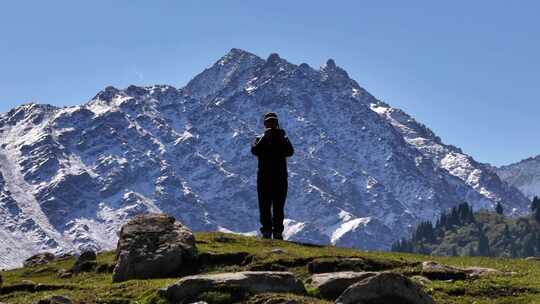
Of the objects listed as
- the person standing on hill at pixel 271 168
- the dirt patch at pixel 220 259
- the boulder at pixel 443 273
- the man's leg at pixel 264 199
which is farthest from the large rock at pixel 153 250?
the boulder at pixel 443 273

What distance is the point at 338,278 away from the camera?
25766 mm

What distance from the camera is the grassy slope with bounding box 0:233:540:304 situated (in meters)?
26.8

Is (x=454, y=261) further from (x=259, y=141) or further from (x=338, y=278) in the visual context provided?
(x=338, y=278)

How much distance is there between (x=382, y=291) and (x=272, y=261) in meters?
9.22

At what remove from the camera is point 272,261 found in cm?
3184

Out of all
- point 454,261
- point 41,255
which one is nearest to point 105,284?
point 454,261

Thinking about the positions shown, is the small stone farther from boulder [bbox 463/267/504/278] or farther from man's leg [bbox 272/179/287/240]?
boulder [bbox 463/267/504/278]

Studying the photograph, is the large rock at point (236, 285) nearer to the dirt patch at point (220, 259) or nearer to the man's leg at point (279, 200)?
the dirt patch at point (220, 259)

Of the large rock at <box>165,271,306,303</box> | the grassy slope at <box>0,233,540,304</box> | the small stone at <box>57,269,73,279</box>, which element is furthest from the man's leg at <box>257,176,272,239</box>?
the large rock at <box>165,271,306,303</box>

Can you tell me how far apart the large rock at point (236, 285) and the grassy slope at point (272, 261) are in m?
0.89

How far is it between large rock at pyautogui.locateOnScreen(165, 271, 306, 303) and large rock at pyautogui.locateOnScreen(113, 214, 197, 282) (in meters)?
6.30

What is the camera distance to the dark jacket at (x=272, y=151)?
39000mm

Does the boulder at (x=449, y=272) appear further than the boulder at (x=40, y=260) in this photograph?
No

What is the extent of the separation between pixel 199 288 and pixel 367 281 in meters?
4.82
